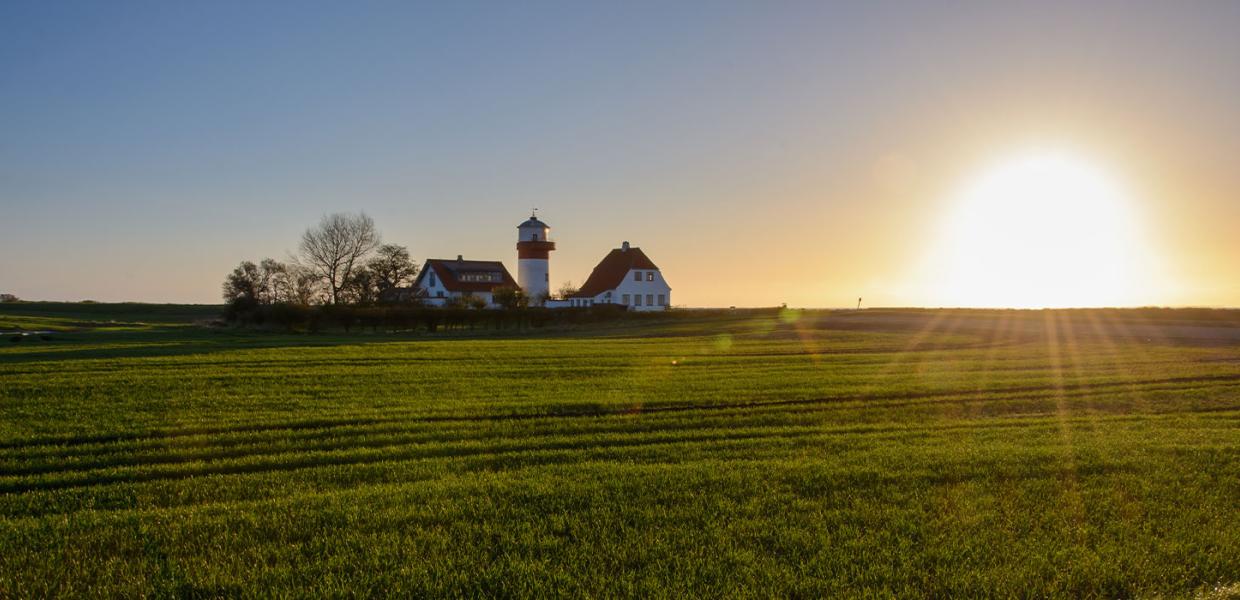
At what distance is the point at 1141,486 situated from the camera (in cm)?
893

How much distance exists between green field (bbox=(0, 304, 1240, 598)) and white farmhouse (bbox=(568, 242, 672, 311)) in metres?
54.9

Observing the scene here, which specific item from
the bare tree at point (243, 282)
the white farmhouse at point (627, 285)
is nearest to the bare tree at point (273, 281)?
the bare tree at point (243, 282)

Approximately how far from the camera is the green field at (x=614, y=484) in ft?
20.5

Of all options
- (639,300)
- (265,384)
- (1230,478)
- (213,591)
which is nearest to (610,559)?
(213,591)

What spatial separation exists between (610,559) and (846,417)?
9618mm

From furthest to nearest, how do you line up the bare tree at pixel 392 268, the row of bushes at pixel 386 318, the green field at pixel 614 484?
the bare tree at pixel 392 268
the row of bushes at pixel 386 318
the green field at pixel 614 484

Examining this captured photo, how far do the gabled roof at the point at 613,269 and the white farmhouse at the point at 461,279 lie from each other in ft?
29.5

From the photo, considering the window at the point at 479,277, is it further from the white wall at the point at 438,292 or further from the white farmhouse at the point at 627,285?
the white farmhouse at the point at 627,285

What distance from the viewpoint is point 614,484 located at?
29.6ft

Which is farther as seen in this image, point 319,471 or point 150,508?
point 319,471

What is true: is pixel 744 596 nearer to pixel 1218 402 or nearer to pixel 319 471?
pixel 319 471

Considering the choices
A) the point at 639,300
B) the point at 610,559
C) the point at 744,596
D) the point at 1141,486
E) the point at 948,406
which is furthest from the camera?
the point at 639,300

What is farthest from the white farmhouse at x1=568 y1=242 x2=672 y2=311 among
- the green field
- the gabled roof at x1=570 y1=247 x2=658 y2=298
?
the green field

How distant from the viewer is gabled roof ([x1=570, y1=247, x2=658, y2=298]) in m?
77.1
